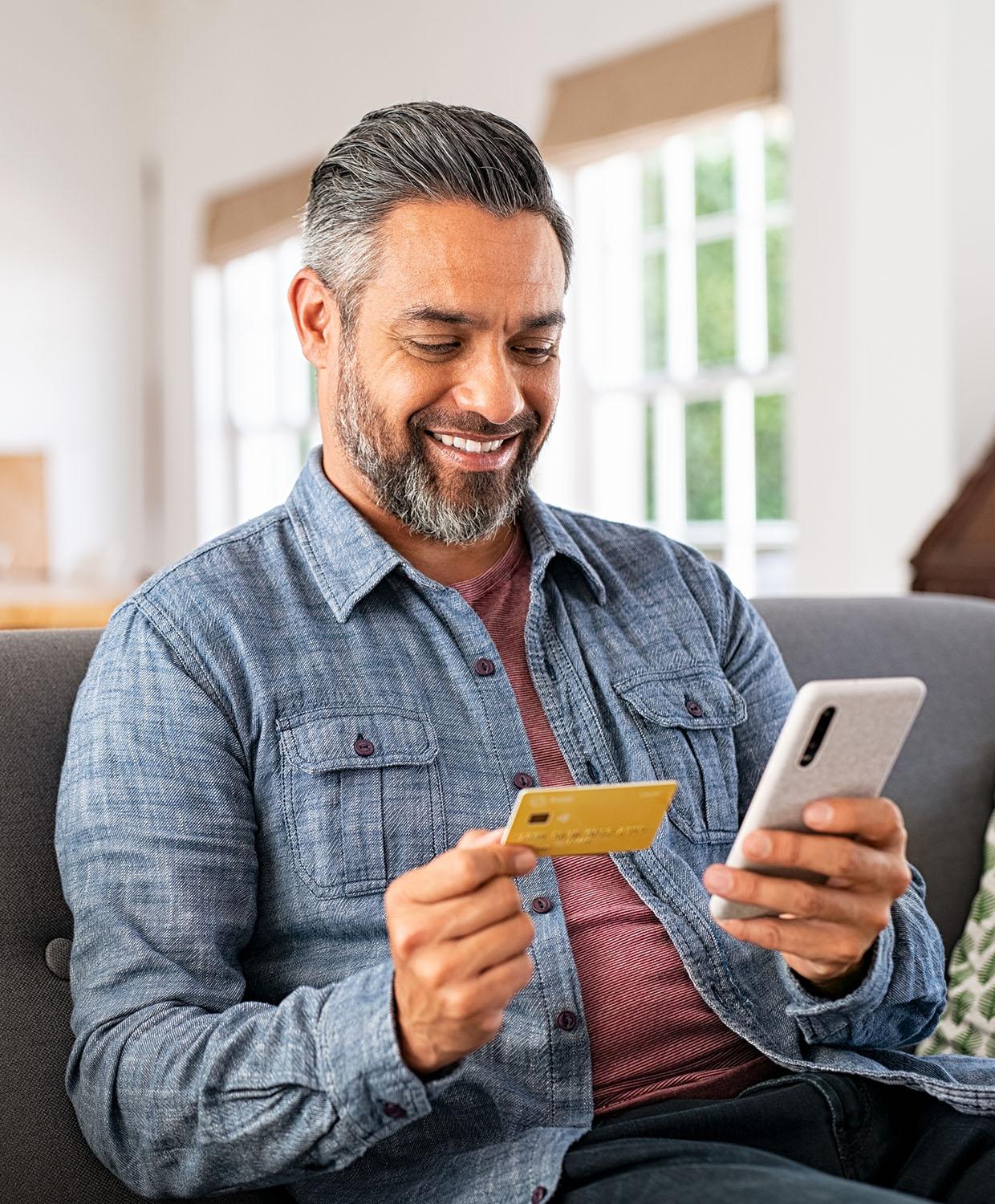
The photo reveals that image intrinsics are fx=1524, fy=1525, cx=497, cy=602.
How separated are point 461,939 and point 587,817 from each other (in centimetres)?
12

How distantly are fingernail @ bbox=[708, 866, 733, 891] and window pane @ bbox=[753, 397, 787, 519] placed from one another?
4.11 m

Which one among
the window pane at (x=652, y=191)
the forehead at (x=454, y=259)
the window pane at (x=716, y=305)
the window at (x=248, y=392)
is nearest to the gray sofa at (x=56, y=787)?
the forehead at (x=454, y=259)

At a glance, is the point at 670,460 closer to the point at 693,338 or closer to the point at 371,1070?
the point at 693,338

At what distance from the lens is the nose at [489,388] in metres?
1.42

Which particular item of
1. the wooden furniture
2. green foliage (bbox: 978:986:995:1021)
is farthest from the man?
the wooden furniture

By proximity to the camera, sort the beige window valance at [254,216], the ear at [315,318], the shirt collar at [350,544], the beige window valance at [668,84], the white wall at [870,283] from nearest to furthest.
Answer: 1. the shirt collar at [350,544]
2. the ear at [315,318]
3. the white wall at [870,283]
4. the beige window valance at [668,84]
5. the beige window valance at [254,216]

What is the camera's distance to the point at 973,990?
1717mm

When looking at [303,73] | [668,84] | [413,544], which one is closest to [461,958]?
[413,544]

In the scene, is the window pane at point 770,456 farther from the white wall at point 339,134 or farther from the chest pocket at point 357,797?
the chest pocket at point 357,797

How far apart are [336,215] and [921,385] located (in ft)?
10.2

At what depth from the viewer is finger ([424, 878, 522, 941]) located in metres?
1.02

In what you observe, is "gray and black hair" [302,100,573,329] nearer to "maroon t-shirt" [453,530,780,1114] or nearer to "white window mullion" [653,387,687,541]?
"maroon t-shirt" [453,530,780,1114]

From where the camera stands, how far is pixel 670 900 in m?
1.36

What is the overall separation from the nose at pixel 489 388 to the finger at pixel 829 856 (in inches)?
19.8
